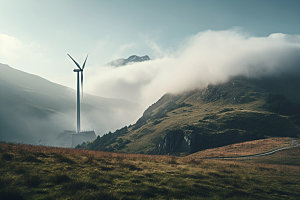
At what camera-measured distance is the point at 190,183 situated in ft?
76.8

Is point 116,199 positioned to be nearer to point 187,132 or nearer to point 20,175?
point 20,175

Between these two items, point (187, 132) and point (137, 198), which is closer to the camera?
point (137, 198)

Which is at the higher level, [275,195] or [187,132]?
[187,132]

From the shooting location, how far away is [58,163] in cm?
2595

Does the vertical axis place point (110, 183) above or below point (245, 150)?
above

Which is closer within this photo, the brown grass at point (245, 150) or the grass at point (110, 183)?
the grass at point (110, 183)

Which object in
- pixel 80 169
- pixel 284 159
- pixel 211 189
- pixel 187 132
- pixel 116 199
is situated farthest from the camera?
pixel 187 132

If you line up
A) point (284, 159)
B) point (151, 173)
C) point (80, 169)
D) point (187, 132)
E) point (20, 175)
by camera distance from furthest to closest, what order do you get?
point (187, 132) < point (284, 159) < point (151, 173) < point (80, 169) < point (20, 175)

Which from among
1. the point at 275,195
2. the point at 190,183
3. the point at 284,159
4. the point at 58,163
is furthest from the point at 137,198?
the point at 284,159

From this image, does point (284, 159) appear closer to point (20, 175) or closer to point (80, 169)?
point (80, 169)

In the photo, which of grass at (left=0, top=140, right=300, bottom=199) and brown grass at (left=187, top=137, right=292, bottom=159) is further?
brown grass at (left=187, top=137, right=292, bottom=159)

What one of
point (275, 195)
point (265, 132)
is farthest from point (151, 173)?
point (265, 132)

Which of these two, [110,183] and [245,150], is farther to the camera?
[245,150]

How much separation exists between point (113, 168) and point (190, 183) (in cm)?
956
